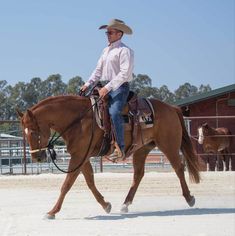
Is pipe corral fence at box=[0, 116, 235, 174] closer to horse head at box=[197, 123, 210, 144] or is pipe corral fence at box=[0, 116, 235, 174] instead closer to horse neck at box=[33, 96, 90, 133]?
horse head at box=[197, 123, 210, 144]

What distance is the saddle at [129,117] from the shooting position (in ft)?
21.9

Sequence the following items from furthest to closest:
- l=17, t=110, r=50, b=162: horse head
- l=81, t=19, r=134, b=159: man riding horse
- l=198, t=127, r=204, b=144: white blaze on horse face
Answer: l=198, t=127, r=204, b=144: white blaze on horse face, l=81, t=19, r=134, b=159: man riding horse, l=17, t=110, r=50, b=162: horse head

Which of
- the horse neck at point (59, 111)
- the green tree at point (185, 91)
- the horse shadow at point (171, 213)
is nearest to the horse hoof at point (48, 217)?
the horse shadow at point (171, 213)

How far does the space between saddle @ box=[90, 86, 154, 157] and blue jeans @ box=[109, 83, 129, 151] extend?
66 mm

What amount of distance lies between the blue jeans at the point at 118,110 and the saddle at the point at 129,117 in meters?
0.07

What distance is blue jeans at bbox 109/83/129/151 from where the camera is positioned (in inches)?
259

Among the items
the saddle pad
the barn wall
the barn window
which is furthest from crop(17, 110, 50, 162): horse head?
the barn window

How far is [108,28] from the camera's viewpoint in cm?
678

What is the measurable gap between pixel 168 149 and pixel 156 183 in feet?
13.1

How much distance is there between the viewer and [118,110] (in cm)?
661

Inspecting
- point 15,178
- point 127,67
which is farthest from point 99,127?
point 15,178

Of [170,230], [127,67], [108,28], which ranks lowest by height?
[170,230]

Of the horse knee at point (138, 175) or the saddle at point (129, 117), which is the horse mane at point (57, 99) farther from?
the horse knee at point (138, 175)

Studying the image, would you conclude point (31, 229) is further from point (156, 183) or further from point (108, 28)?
point (156, 183)
